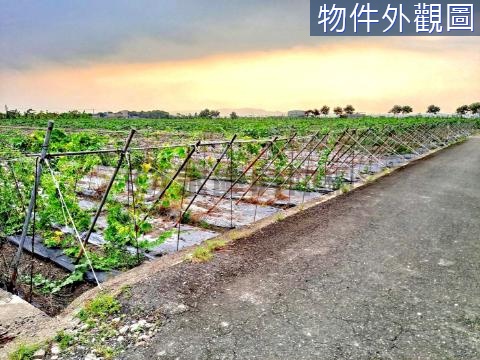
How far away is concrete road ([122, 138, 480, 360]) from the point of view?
382 cm

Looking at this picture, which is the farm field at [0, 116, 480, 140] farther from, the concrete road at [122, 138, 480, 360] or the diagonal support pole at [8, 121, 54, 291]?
the diagonal support pole at [8, 121, 54, 291]

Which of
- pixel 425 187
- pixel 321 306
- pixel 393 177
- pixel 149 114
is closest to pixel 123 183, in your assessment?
pixel 321 306

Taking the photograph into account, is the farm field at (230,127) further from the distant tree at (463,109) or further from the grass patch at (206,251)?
the distant tree at (463,109)

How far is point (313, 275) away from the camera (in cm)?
549

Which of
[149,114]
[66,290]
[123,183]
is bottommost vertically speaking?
[66,290]

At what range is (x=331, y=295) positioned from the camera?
4.89 metres

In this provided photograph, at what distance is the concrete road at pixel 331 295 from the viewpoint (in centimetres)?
382

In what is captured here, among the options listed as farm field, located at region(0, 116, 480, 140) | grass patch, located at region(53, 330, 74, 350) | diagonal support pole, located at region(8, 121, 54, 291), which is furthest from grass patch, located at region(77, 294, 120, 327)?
farm field, located at region(0, 116, 480, 140)

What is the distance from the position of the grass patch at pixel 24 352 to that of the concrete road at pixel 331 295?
0.91 meters

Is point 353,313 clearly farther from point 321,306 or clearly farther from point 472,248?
point 472,248

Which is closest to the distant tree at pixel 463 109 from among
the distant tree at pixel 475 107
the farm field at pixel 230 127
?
the distant tree at pixel 475 107

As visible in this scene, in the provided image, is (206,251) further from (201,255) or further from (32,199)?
(32,199)

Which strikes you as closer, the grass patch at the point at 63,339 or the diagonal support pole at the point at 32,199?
the grass patch at the point at 63,339

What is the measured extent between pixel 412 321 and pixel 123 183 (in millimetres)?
4615
